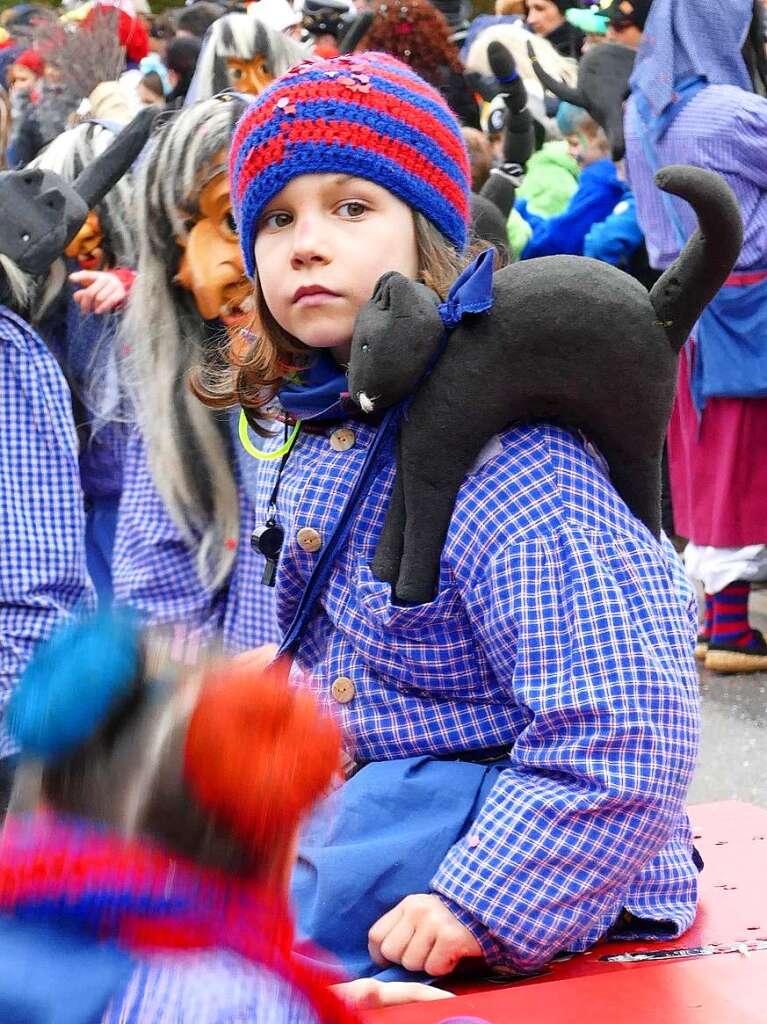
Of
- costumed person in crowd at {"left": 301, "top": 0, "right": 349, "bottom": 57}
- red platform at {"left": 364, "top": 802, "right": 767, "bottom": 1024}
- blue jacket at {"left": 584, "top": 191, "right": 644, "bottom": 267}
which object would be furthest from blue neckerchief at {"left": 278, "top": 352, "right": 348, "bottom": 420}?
costumed person in crowd at {"left": 301, "top": 0, "right": 349, "bottom": 57}

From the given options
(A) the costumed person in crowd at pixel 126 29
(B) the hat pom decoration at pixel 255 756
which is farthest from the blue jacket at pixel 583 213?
(B) the hat pom decoration at pixel 255 756

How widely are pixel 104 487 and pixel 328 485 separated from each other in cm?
164

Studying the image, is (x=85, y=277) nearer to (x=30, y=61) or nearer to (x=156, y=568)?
(x=156, y=568)

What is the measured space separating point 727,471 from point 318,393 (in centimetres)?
291

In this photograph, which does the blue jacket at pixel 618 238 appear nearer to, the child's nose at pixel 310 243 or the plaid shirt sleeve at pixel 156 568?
the plaid shirt sleeve at pixel 156 568

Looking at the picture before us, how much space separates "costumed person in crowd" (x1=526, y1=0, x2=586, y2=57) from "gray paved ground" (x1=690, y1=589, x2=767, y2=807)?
476 cm

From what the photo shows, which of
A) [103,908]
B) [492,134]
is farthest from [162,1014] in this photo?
[492,134]

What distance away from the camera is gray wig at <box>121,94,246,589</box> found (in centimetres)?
299

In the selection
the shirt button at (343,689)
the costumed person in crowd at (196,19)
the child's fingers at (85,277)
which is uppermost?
the shirt button at (343,689)

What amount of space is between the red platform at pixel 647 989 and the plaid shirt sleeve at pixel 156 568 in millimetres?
1350

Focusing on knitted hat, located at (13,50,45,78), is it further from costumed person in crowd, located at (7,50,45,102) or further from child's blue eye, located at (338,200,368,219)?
child's blue eye, located at (338,200,368,219)

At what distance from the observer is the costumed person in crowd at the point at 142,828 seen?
99 cm

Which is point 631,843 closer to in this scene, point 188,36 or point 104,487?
point 104,487

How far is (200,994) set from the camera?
3.33 feet
